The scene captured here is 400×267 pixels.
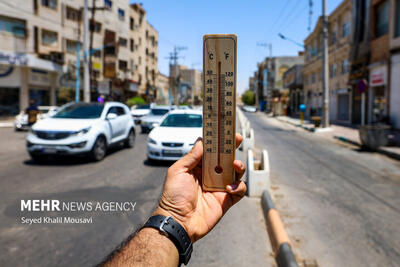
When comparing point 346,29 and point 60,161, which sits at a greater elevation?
point 346,29

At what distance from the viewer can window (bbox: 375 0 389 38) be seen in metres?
21.0

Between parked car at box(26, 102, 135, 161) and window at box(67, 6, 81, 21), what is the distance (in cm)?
2852

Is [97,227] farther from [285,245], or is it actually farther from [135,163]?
[135,163]

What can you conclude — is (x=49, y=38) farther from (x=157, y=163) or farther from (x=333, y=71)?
(x=333, y=71)

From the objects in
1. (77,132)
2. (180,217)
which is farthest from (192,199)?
(77,132)

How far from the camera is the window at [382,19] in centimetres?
2103

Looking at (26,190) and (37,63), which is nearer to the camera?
(26,190)

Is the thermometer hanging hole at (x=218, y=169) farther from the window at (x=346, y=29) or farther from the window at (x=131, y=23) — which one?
the window at (x=131, y=23)

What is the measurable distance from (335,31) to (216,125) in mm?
34140

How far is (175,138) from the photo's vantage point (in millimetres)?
7730

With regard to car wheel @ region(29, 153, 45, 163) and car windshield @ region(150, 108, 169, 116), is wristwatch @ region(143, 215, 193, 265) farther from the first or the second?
car windshield @ region(150, 108, 169, 116)

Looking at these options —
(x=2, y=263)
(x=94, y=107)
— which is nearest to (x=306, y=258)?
(x=2, y=263)

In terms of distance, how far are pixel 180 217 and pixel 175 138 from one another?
6.07m

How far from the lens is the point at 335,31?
31.3 meters
